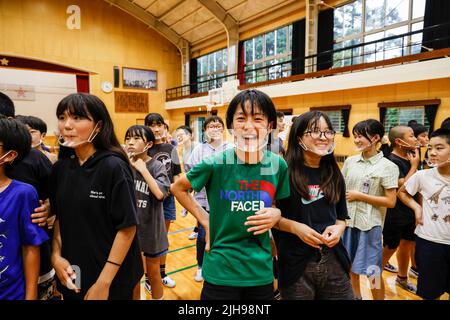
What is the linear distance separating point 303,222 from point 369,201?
0.93 metres

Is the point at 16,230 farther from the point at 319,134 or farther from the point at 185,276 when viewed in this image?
the point at 185,276

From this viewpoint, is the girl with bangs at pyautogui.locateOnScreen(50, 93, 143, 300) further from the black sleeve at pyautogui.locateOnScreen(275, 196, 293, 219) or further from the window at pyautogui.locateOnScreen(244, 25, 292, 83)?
the window at pyautogui.locateOnScreen(244, 25, 292, 83)

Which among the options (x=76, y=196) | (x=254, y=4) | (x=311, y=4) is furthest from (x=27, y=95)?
(x=76, y=196)

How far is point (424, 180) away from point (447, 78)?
19.3 feet

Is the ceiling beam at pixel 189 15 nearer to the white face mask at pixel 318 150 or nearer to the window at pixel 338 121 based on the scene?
the window at pixel 338 121

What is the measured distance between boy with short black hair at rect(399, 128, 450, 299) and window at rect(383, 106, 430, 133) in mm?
5973

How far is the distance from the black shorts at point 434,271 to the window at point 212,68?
13181 millimetres

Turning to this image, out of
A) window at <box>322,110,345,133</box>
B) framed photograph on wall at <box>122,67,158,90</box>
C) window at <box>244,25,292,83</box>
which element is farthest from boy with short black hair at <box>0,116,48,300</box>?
framed photograph on wall at <box>122,67,158,90</box>

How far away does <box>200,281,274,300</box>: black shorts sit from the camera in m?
1.29

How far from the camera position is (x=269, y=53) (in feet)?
41.1

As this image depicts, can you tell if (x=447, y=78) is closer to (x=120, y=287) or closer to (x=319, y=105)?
(x=319, y=105)

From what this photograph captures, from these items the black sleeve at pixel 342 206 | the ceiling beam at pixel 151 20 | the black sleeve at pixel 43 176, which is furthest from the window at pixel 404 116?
the ceiling beam at pixel 151 20

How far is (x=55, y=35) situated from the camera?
1396 cm

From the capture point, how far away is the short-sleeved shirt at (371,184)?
7.26 feet
